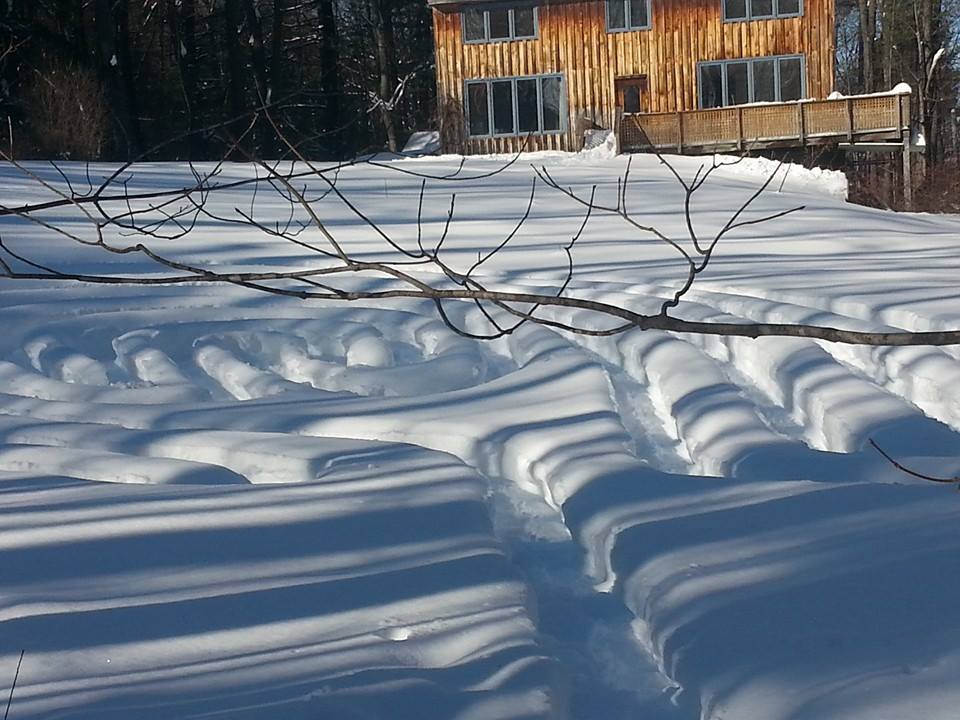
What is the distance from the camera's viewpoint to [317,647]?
8.38 ft

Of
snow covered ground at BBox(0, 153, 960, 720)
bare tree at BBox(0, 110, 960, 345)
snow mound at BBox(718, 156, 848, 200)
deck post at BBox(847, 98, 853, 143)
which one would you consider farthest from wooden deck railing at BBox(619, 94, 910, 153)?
snow covered ground at BBox(0, 153, 960, 720)

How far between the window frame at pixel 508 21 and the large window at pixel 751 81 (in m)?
3.64

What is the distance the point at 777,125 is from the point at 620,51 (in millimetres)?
4249

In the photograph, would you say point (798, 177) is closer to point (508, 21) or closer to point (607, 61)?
point (607, 61)

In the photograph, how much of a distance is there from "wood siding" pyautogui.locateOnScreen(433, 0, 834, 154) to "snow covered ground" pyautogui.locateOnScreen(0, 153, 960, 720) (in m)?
16.9

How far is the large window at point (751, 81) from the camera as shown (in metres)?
22.6

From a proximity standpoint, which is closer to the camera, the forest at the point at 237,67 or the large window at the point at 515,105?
the forest at the point at 237,67

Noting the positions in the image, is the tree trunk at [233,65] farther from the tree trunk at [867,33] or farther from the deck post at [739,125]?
the tree trunk at [867,33]

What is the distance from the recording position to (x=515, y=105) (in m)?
23.5

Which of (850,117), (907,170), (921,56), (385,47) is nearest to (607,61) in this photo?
(850,117)

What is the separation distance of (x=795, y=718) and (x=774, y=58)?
22.2 meters

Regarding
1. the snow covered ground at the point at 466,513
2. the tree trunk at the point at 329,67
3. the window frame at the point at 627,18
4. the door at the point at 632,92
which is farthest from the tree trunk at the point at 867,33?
the snow covered ground at the point at 466,513

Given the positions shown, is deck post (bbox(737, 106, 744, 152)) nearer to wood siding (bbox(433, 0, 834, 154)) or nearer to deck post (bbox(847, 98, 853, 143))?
deck post (bbox(847, 98, 853, 143))

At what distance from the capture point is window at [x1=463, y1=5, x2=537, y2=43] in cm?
2297
